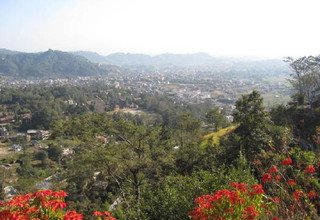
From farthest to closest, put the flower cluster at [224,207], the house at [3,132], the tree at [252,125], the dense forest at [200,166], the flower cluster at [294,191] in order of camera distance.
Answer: the house at [3,132] → the tree at [252,125] → the dense forest at [200,166] → the flower cluster at [224,207] → the flower cluster at [294,191]

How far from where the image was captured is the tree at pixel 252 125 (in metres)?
17.0

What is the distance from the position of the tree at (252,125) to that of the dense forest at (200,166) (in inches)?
1.8

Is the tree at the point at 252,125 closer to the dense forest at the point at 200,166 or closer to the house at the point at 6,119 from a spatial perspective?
the dense forest at the point at 200,166

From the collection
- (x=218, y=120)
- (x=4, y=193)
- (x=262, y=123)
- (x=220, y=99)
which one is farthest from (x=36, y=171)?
(x=220, y=99)

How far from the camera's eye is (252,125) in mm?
17594

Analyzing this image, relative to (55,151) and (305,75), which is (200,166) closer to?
(305,75)

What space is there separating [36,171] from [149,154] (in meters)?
23.8

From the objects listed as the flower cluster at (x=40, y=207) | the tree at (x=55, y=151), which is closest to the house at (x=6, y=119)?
the tree at (x=55, y=151)

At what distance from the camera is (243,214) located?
5.35 metres

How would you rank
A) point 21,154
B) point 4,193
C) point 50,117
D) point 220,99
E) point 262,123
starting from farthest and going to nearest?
point 220,99 < point 50,117 < point 21,154 < point 4,193 < point 262,123

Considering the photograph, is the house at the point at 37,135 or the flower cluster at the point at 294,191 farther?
the house at the point at 37,135

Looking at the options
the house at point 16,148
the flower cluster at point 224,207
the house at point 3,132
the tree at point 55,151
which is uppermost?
the flower cluster at point 224,207

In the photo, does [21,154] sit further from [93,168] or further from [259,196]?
[259,196]

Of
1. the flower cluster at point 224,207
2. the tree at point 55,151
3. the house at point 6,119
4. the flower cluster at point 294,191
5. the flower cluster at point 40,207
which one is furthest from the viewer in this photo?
the house at point 6,119
